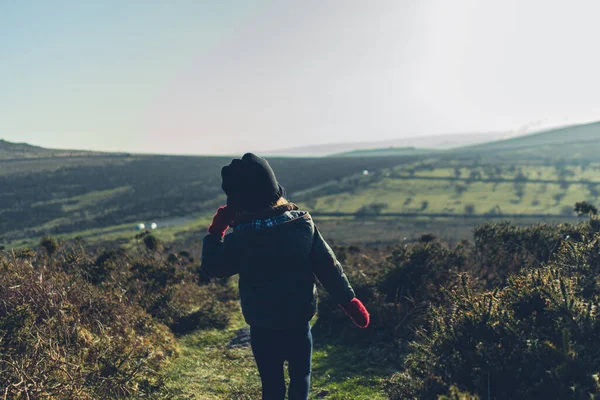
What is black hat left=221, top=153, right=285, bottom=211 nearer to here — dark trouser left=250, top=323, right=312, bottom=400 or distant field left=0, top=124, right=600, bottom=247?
dark trouser left=250, top=323, right=312, bottom=400

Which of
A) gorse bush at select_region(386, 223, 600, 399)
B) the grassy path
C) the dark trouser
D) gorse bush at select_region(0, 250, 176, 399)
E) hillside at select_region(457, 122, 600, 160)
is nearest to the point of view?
gorse bush at select_region(386, 223, 600, 399)

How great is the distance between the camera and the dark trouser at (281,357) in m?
3.08

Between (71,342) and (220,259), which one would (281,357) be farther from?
(71,342)

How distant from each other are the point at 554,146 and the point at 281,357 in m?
140

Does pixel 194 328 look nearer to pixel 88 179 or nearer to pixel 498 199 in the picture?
pixel 498 199

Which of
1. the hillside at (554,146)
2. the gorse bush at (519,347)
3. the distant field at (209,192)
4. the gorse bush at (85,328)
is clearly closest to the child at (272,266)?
the gorse bush at (519,347)

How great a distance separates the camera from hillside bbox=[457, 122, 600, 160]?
4126 inches

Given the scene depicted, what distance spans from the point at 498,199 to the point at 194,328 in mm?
56626

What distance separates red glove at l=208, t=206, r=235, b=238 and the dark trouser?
817 mm

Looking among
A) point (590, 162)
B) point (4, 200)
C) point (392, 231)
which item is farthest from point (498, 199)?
point (4, 200)

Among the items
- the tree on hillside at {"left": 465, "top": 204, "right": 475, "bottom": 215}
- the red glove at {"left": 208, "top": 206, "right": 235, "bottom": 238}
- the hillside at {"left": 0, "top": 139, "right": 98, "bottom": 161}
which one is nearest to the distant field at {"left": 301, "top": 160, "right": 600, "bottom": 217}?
the tree on hillside at {"left": 465, "top": 204, "right": 475, "bottom": 215}

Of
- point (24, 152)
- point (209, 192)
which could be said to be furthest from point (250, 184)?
point (209, 192)

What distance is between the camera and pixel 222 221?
315 cm

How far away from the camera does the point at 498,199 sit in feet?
182
